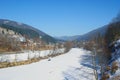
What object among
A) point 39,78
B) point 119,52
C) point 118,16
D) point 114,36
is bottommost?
point 39,78

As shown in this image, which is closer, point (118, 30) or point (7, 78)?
point (7, 78)

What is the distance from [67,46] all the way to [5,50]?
204ft

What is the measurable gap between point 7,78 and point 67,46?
128249mm

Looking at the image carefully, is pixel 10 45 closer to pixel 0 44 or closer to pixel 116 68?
pixel 0 44

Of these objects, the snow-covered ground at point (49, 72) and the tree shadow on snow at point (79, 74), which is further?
the snow-covered ground at point (49, 72)

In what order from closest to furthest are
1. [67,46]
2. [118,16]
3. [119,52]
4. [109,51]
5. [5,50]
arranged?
[119,52]
[109,51]
[118,16]
[5,50]
[67,46]

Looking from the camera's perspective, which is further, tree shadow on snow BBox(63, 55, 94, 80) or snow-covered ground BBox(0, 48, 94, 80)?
snow-covered ground BBox(0, 48, 94, 80)

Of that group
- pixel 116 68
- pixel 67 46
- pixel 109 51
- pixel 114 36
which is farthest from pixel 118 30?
pixel 67 46

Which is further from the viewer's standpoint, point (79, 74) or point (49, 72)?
point (49, 72)

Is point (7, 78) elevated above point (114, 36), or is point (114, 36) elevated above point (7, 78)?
point (114, 36)

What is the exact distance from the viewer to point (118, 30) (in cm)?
8056

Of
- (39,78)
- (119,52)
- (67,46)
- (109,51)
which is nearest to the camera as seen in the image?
(39,78)

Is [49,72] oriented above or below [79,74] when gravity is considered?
below

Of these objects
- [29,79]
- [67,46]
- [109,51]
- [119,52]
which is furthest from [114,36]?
[67,46]
